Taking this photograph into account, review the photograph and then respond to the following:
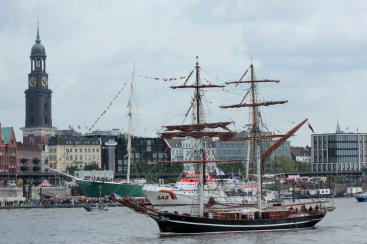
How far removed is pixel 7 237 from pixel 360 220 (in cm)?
4583

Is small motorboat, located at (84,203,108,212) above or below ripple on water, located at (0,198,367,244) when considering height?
above

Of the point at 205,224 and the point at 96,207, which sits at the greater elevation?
the point at 205,224

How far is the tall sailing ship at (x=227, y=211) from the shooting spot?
116 metres

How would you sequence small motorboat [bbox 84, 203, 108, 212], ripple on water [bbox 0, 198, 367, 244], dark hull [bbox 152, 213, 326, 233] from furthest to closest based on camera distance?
1. small motorboat [bbox 84, 203, 108, 212]
2. dark hull [bbox 152, 213, 326, 233]
3. ripple on water [bbox 0, 198, 367, 244]

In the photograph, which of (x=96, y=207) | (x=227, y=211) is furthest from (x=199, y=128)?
(x=96, y=207)

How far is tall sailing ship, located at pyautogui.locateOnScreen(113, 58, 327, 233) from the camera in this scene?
11588 cm

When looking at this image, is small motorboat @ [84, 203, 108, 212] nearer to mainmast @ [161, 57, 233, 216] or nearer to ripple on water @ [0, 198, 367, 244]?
ripple on water @ [0, 198, 367, 244]

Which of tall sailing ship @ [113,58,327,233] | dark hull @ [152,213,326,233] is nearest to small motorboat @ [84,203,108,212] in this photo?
tall sailing ship @ [113,58,327,233]

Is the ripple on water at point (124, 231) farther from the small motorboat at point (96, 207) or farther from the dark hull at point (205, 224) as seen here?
the small motorboat at point (96, 207)

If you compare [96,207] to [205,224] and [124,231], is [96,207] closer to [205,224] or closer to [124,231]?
[124,231]

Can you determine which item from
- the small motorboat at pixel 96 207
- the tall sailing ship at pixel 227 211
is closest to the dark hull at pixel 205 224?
the tall sailing ship at pixel 227 211

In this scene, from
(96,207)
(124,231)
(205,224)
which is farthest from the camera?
(96,207)

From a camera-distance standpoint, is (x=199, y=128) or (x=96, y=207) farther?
(x=96, y=207)

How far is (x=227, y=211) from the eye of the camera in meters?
120
